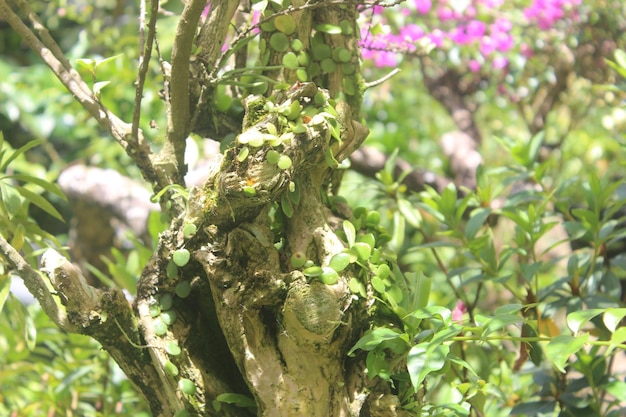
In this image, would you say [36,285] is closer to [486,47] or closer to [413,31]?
[413,31]

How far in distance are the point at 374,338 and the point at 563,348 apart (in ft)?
0.76

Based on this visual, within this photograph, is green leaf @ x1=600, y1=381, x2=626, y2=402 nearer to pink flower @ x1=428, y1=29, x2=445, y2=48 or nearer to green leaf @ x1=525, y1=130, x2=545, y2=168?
green leaf @ x1=525, y1=130, x2=545, y2=168

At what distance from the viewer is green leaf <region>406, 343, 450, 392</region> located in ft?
2.73

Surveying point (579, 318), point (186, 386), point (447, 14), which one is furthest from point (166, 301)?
point (447, 14)

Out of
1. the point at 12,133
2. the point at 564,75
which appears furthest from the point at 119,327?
the point at 12,133

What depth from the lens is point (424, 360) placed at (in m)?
0.85

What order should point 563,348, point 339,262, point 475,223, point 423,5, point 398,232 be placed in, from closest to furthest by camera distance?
point 563,348
point 339,262
point 475,223
point 398,232
point 423,5

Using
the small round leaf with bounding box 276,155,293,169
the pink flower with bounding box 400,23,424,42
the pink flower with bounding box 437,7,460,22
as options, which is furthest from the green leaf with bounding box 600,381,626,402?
the pink flower with bounding box 437,7,460,22

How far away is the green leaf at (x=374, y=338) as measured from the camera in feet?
2.95

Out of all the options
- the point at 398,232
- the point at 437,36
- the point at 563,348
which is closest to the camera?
the point at 563,348

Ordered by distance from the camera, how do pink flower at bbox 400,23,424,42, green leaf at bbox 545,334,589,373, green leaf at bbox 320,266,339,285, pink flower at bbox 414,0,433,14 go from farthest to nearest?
pink flower at bbox 414,0,433,14, pink flower at bbox 400,23,424,42, green leaf at bbox 320,266,339,285, green leaf at bbox 545,334,589,373

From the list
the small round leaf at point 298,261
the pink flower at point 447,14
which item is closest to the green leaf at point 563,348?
the small round leaf at point 298,261

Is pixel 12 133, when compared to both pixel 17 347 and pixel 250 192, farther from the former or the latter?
pixel 250 192

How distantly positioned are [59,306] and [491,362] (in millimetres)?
981
